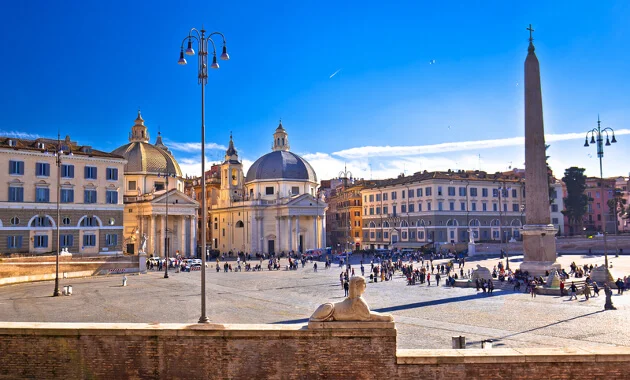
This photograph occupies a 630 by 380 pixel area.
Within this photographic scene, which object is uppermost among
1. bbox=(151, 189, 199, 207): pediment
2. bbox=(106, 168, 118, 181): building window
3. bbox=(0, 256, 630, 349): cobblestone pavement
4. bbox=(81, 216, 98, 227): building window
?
bbox=(106, 168, 118, 181): building window

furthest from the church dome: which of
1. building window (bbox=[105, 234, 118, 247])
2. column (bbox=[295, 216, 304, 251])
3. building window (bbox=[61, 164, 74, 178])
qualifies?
building window (bbox=[61, 164, 74, 178])

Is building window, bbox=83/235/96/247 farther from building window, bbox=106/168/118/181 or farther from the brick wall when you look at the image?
the brick wall

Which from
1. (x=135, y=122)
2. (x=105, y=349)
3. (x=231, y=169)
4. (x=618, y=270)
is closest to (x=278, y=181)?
(x=231, y=169)

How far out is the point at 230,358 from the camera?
29.9 feet

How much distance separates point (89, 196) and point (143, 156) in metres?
22.4

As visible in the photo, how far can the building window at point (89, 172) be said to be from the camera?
47.3 meters

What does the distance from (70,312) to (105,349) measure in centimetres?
1511

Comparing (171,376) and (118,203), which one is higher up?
(118,203)

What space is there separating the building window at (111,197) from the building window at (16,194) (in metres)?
7.04

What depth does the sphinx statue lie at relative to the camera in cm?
888

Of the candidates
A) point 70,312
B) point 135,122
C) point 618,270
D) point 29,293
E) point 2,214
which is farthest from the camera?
point 135,122

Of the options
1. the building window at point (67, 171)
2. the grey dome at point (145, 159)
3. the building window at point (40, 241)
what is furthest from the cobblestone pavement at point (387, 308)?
the grey dome at point (145, 159)

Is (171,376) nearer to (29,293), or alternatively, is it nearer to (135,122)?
(29,293)

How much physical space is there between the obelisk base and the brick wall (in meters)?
23.7
